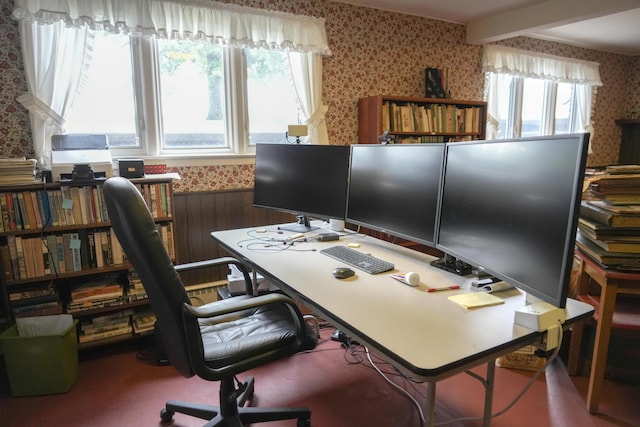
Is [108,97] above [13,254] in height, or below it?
above

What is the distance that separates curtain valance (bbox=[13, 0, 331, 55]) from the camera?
2.42m

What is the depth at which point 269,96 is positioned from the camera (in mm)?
3318

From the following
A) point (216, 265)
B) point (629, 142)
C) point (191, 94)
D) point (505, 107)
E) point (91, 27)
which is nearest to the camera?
point (216, 265)

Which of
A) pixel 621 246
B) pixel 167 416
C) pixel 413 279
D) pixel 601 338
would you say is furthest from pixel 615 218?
pixel 167 416

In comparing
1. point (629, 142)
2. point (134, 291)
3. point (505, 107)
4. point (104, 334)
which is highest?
point (505, 107)

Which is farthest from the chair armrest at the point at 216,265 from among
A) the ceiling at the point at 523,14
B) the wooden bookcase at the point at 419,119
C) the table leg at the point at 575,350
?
the ceiling at the point at 523,14

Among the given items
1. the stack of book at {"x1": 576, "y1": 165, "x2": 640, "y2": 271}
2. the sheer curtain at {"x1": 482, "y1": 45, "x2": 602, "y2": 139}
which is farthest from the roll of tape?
the sheer curtain at {"x1": 482, "y1": 45, "x2": 602, "y2": 139}

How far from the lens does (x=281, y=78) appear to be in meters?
3.34

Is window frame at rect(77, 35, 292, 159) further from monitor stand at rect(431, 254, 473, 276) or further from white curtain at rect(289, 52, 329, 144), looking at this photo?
monitor stand at rect(431, 254, 473, 276)

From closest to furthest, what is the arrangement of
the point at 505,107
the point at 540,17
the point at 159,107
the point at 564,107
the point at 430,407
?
the point at 430,407, the point at 159,107, the point at 540,17, the point at 505,107, the point at 564,107

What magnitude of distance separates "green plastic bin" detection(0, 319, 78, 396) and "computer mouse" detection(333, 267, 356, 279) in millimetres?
1545

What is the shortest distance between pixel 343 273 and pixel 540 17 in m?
3.47

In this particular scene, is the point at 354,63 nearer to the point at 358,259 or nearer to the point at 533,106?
the point at 358,259

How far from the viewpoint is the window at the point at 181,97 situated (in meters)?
2.75
